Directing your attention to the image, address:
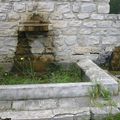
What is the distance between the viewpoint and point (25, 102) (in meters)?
3.28

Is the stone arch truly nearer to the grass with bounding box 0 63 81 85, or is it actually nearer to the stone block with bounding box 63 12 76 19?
the grass with bounding box 0 63 81 85

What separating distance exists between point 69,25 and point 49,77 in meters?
1.06

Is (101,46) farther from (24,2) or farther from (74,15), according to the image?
(24,2)

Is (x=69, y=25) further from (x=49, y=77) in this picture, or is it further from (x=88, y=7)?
(x=49, y=77)

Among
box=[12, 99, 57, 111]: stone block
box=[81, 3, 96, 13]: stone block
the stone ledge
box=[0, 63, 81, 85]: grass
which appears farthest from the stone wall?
box=[12, 99, 57, 111]: stone block

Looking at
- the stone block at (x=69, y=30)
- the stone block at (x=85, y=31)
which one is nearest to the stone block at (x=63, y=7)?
the stone block at (x=69, y=30)

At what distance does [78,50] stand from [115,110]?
2.14m

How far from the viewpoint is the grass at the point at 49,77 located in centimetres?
420

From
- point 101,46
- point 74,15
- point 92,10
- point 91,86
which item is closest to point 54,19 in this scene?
point 74,15

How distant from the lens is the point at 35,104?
3217mm

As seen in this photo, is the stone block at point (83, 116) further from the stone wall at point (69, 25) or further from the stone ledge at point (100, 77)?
the stone wall at point (69, 25)

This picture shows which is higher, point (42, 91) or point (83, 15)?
point (83, 15)

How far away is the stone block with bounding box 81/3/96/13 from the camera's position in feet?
16.1

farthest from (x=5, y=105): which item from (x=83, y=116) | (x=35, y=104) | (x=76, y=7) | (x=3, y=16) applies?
(x=76, y=7)
